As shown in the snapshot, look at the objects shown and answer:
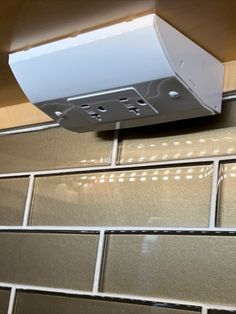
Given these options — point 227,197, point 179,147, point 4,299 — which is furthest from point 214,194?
point 4,299

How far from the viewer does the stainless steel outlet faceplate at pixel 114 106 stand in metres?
0.91

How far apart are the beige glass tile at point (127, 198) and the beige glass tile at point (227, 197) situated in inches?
1.0

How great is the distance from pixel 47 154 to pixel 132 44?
19.3 inches

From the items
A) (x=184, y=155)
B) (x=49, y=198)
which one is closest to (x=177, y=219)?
(x=184, y=155)

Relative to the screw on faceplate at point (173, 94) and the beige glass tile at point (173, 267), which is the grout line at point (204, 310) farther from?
the screw on faceplate at point (173, 94)

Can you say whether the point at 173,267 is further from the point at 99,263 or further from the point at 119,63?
the point at 119,63

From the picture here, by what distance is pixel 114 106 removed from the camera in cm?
95

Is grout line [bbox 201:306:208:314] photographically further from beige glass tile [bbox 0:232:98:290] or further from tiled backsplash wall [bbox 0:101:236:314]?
beige glass tile [bbox 0:232:98:290]

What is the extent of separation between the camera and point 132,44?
83cm

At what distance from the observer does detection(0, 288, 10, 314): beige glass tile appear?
1.17 meters

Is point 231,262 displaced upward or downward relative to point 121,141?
downward

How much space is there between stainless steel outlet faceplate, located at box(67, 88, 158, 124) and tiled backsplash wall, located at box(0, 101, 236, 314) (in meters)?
0.11

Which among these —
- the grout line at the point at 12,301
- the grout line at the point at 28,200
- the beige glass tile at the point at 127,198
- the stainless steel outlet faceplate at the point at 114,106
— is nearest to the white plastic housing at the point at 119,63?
the stainless steel outlet faceplate at the point at 114,106

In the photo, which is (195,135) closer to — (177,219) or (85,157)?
(177,219)
